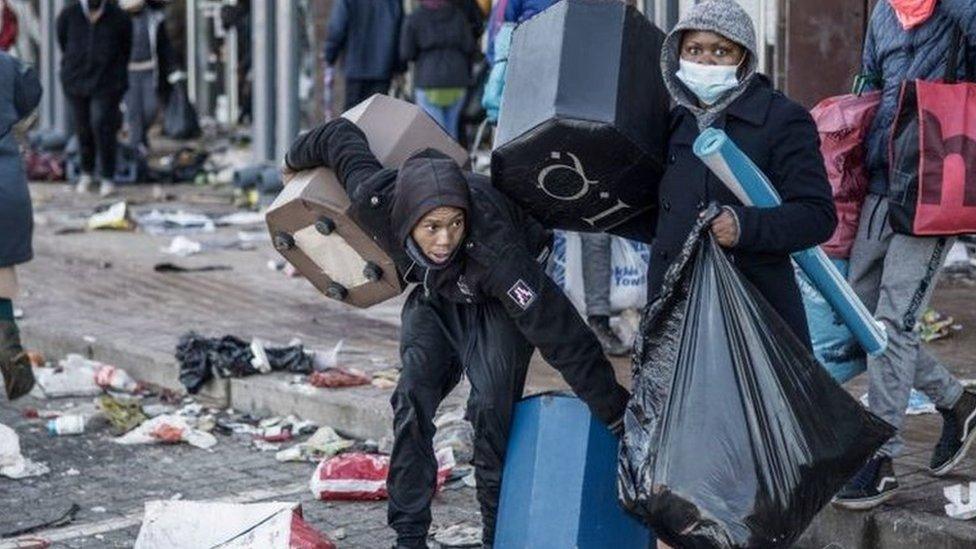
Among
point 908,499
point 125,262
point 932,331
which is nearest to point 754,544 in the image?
point 908,499

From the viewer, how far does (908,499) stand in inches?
224

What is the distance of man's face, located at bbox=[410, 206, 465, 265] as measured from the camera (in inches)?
198

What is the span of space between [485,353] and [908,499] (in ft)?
4.69

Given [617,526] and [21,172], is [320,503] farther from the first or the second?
[21,172]

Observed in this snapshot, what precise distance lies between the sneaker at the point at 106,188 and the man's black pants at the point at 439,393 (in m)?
10.4

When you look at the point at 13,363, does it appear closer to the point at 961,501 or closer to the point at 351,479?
the point at 351,479

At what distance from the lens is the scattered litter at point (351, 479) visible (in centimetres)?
643

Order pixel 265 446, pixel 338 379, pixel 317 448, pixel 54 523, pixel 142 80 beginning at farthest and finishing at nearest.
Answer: pixel 142 80 → pixel 338 379 → pixel 265 446 → pixel 317 448 → pixel 54 523

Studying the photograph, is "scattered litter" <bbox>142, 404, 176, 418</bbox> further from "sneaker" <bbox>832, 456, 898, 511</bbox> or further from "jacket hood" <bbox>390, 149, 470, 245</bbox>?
"sneaker" <bbox>832, 456, 898, 511</bbox>

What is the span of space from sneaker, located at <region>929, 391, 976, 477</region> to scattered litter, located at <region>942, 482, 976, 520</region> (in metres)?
0.17

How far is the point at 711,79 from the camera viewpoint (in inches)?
191

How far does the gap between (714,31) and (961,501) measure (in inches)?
68.1

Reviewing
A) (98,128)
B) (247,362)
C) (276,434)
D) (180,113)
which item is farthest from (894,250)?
(180,113)

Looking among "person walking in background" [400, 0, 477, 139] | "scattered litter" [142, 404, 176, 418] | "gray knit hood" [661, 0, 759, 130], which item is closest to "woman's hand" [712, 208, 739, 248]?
"gray knit hood" [661, 0, 759, 130]
